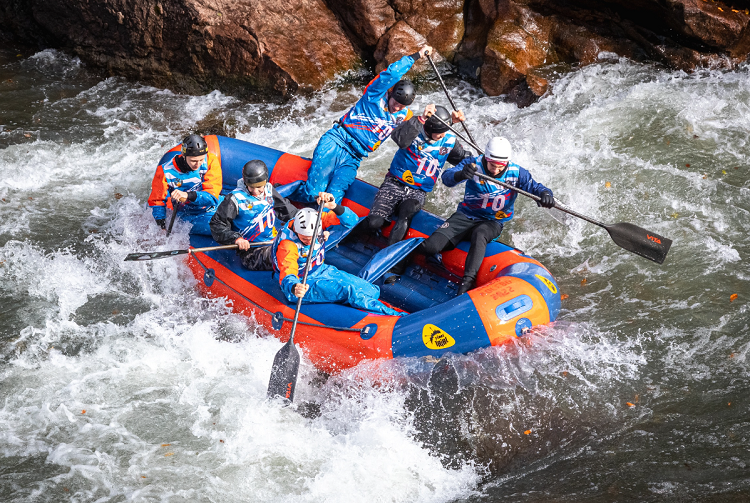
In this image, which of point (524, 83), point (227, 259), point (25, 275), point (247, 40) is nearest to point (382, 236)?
point (227, 259)

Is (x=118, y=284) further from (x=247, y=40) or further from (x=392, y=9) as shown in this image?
(x=392, y=9)

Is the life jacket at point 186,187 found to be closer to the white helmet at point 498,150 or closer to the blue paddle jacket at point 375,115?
the blue paddle jacket at point 375,115

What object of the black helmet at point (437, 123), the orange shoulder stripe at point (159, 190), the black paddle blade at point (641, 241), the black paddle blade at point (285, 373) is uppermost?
the black helmet at point (437, 123)

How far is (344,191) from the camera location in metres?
6.64

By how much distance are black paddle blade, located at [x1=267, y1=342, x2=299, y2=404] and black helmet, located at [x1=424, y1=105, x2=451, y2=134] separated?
2384mm

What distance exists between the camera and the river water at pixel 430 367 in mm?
4426

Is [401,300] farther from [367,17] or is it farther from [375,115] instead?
[367,17]

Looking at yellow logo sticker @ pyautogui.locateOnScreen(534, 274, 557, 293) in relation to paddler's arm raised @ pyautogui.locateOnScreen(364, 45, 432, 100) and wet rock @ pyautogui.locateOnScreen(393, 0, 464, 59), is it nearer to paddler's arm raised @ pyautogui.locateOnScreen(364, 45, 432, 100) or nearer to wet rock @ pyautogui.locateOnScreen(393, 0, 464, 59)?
paddler's arm raised @ pyautogui.locateOnScreen(364, 45, 432, 100)

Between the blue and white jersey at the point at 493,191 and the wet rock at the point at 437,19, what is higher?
the wet rock at the point at 437,19

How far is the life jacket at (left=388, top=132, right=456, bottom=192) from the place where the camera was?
20.0ft

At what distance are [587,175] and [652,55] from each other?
2941 mm

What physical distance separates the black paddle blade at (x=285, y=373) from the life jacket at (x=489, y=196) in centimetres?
212

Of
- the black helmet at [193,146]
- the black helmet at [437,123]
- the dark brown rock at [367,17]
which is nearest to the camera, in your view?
the black helmet at [437,123]

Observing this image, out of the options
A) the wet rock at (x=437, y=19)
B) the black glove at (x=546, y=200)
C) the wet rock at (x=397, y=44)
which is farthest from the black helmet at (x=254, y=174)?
the wet rock at (x=437, y=19)
